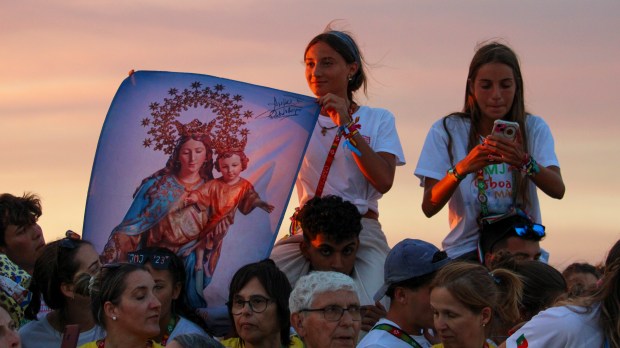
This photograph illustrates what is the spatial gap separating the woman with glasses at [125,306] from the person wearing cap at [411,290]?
146cm

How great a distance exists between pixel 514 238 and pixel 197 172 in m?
2.35

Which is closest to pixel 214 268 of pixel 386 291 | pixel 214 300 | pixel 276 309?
pixel 214 300

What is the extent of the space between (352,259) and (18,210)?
278cm

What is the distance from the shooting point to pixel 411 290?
26.1 feet

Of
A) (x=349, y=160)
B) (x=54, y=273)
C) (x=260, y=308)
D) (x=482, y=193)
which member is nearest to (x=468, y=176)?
(x=482, y=193)

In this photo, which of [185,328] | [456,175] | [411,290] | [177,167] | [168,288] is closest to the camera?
[411,290]

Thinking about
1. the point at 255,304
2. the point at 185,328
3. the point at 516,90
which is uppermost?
the point at 516,90

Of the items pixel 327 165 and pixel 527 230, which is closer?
pixel 527 230

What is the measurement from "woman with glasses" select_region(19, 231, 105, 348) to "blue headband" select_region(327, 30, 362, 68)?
8.33 feet

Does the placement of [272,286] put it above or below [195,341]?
above

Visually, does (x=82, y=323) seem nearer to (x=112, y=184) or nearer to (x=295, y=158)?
(x=112, y=184)

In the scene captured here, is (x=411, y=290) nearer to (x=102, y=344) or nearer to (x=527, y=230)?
(x=527, y=230)

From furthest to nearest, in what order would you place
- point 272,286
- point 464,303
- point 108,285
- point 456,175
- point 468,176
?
point 468,176 → point 456,175 → point 272,286 → point 108,285 → point 464,303

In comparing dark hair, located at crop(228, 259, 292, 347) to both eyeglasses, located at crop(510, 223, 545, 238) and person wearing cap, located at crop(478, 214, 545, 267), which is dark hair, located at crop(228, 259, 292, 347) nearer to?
person wearing cap, located at crop(478, 214, 545, 267)
